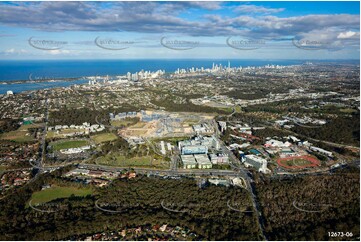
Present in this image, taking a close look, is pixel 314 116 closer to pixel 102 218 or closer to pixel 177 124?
pixel 177 124

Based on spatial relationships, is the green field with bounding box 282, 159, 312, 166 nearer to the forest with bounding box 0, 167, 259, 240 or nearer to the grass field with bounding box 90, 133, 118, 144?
the forest with bounding box 0, 167, 259, 240

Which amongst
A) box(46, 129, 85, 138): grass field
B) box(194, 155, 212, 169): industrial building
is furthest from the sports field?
box(46, 129, 85, 138): grass field

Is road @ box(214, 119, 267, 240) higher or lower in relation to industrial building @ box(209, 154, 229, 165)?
lower

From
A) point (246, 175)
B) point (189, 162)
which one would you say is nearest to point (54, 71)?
point (189, 162)

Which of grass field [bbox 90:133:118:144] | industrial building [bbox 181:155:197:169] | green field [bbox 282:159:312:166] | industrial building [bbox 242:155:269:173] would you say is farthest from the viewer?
grass field [bbox 90:133:118:144]

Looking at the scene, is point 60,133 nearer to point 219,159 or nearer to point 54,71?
point 219,159

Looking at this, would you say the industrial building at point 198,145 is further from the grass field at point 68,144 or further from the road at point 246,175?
the grass field at point 68,144

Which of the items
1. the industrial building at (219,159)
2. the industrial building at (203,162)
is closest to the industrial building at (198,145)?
the industrial building at (203,162)
